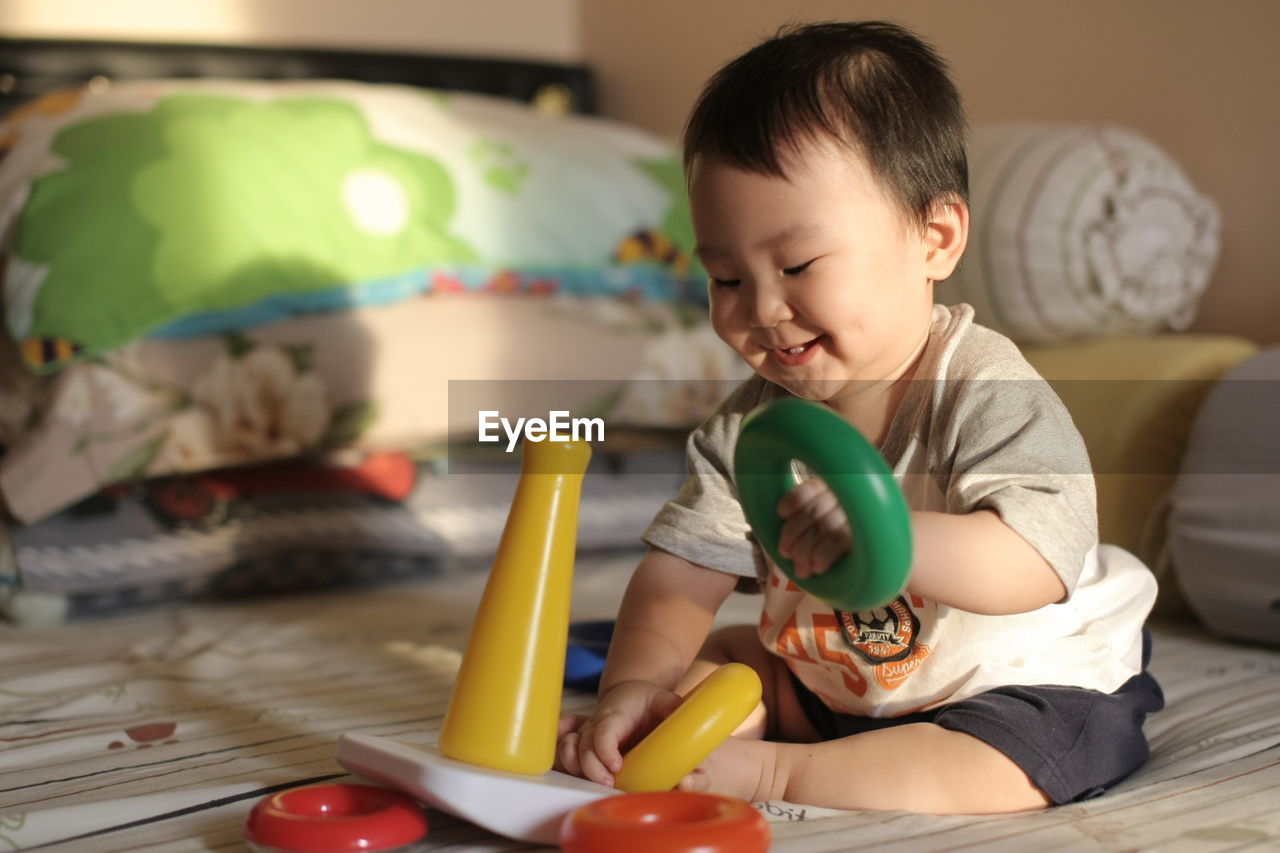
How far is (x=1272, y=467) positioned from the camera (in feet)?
3.72

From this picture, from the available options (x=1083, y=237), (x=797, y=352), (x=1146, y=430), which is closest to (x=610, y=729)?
(x=797, y=352)

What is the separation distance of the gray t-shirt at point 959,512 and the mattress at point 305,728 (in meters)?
0.10

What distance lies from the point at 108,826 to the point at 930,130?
0.63 m

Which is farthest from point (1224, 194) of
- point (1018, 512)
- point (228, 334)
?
point (228, 334)

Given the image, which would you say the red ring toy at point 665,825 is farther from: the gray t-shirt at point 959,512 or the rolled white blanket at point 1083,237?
the rolled white blanket at point 1083,237

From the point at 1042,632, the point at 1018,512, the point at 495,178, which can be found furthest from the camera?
the point at 495,178

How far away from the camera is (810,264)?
2.43 ft

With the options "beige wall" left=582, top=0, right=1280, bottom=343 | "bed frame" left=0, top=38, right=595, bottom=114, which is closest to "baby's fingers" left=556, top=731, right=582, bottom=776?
"beige wall" left=582, top=0, right=1280, bottom=343

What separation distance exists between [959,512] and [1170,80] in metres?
1.03

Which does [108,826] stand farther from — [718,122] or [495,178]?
[495,178]

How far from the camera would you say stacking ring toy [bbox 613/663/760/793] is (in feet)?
2.20

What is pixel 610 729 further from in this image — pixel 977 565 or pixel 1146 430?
pixel 1146 430

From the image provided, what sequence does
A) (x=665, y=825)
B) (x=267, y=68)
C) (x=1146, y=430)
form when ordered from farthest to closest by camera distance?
(x=267, y=68) < (x=1146, y=430) < (x=665, y=825)

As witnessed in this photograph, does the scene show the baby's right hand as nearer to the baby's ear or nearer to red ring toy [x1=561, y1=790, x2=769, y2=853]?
red ring toy [x1=561, y1=790, x2=769, y2=853]
